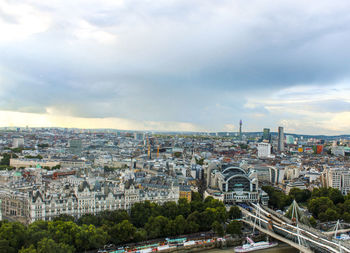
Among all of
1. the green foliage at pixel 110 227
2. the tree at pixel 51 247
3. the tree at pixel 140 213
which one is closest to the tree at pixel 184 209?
the green foliage at pixel 110 227

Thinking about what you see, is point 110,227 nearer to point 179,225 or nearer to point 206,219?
point 179,225

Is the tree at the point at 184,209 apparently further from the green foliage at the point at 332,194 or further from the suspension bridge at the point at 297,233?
the green foliage at the point at 332,194

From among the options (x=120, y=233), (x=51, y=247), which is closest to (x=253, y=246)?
(x=120, y=233)

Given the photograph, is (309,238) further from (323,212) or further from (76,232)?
(76,232)

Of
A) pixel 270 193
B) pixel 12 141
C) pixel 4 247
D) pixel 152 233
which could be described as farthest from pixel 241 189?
pixel 12 141

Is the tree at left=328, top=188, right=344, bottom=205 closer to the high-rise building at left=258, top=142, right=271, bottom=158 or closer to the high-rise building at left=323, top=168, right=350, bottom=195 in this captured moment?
the high-rise building at left=323, top=168, right=350, bottom=195

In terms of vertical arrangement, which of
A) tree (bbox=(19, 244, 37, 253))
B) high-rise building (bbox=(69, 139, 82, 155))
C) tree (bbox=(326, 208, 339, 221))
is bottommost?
tree (bbox=(326, 208, 339, 221))

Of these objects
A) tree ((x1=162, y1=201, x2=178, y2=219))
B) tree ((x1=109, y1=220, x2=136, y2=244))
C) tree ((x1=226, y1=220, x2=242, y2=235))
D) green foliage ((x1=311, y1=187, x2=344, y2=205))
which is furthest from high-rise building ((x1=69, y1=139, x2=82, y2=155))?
tree ((x1=226, y1=220, x2=242, y2=235))
